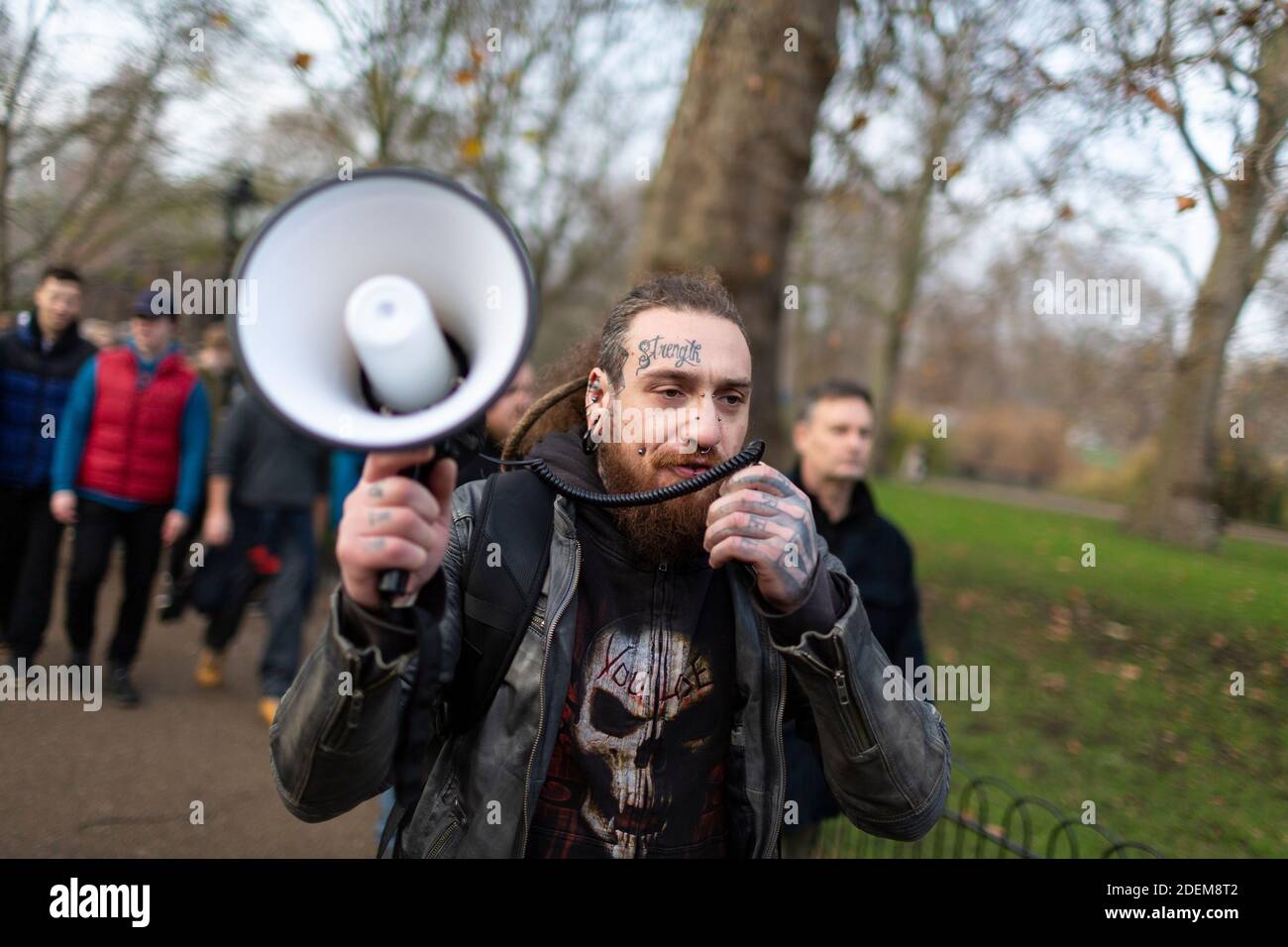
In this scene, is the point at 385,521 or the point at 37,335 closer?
the point at 385,521

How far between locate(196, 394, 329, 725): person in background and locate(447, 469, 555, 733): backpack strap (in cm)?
388

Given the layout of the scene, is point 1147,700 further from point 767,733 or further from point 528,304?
point 528,304

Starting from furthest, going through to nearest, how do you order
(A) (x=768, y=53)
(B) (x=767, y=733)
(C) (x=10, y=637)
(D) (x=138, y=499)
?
(A) (x=768, y=53)
(D) (x=138, y=499)
(C) (x=10, y=637)
(B) (x=767, y=733)

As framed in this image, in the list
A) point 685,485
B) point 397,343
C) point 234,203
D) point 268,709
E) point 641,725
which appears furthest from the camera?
point 234,203

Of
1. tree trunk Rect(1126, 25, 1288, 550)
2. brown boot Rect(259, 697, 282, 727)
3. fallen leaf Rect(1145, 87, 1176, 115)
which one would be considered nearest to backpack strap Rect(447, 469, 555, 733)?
tree trunk Rect(1126, 25, 1288, 550)

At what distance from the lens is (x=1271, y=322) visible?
10.0 ft

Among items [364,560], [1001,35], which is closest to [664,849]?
[364,560]

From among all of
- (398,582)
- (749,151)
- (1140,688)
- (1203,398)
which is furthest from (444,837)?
(749,151)

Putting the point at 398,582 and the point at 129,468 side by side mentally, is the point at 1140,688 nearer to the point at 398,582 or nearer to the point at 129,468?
the point at 398,582

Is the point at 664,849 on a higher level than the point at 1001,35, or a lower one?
lower

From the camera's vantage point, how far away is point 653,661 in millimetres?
1733

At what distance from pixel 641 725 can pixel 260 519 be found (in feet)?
14.7

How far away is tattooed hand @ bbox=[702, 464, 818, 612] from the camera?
1491 millimetres

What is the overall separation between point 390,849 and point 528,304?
119cm
